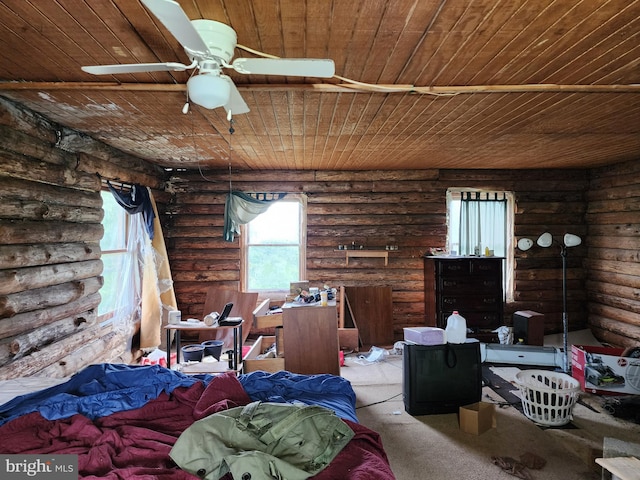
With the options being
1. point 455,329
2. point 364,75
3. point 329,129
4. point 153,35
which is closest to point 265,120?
point 329,129

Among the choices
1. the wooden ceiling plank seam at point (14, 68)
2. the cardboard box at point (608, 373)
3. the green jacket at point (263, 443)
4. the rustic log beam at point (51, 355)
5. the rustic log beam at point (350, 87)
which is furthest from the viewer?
the cardboard box at point (608, 373)

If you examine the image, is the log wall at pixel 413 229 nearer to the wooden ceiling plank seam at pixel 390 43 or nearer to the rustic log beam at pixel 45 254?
the rustic log beam at pixel 45 254

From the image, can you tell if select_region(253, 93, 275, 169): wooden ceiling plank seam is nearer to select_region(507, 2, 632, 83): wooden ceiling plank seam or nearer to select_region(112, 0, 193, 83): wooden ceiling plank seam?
select_region(112, 0, 193, 83): wooden ceiling plank seam

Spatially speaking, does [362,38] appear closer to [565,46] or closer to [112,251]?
[565,46]

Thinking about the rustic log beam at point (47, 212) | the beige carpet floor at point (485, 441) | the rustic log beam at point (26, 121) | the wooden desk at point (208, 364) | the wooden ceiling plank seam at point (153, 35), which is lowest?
the beige carpet floor at point (485, 441)

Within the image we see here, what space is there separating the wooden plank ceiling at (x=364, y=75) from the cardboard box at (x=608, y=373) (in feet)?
7.77

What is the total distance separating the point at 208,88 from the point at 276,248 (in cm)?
476

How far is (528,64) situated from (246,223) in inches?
184

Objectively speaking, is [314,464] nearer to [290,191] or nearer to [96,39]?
[96,39]

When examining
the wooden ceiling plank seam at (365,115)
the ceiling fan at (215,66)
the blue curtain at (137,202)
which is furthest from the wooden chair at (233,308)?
the ceiling fan at (215,66)

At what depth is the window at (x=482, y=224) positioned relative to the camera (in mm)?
6336

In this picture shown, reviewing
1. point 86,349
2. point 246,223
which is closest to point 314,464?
point 86,349

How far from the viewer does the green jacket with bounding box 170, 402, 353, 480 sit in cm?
163

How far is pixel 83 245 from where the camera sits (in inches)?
161
